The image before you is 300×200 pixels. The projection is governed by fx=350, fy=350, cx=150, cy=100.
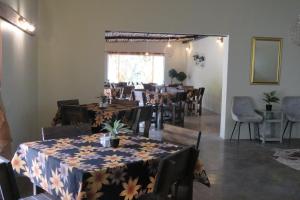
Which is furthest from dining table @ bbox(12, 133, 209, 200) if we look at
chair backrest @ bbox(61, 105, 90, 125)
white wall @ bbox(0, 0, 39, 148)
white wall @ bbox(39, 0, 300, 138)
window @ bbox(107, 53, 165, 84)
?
window @ bbox(107, 53, 165, 84)

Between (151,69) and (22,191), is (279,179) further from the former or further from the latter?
(151,69)

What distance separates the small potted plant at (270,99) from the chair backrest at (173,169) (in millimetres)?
4559

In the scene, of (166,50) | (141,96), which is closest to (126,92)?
(141,96)

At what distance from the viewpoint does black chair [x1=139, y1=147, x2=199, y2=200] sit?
1.96 metres

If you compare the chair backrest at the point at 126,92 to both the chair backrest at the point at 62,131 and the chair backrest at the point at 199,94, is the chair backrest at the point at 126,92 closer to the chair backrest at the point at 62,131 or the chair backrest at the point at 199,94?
the chair backrest at the point at 199,94

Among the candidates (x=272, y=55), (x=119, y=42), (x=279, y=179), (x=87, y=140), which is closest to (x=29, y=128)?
(x=87, y=140)

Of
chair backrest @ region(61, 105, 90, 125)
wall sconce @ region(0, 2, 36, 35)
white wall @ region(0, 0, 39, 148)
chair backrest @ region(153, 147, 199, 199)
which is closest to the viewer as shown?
chair backrest @ region(153, 147, 199, 199)

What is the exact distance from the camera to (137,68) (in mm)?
13852

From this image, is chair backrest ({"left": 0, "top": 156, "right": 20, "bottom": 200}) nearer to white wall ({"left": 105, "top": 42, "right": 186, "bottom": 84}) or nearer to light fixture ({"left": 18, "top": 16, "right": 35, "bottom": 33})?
light fixture ({"left": 18, "top": 16, "right": 35, "bottom": 33})

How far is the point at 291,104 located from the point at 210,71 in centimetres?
450

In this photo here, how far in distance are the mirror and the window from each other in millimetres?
7097

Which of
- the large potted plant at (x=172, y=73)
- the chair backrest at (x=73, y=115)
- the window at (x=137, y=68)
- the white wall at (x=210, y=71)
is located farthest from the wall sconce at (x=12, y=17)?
the window at (x=137, y=68)

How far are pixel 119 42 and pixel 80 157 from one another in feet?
36.6

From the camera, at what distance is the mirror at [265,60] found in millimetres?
6688
